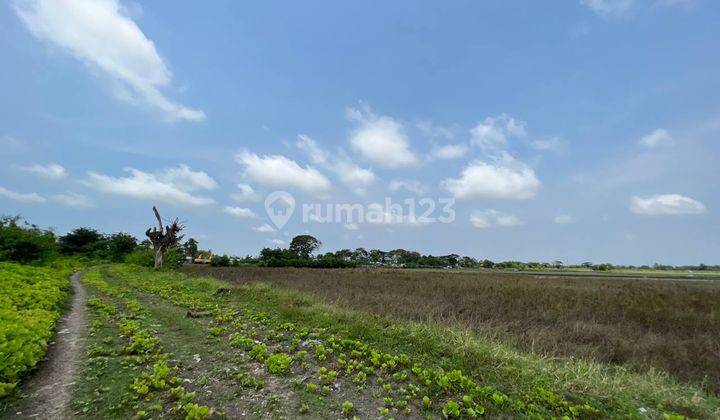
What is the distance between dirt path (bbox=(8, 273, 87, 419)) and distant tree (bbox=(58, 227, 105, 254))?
50.0m

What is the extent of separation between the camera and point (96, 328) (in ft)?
26.3

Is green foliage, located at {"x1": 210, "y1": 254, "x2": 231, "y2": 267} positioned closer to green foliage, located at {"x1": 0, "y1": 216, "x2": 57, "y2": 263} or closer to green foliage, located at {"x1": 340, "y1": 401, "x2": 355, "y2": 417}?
green foliage, located at {"x1": 0, "y1": 216, "x2": 57, "y2": 263}

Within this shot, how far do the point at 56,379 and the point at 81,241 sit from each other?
56279 mm

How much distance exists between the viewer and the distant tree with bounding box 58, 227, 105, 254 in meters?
46.8

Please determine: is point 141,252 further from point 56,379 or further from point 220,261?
point 56,379

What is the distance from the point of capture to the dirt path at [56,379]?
14.0ft

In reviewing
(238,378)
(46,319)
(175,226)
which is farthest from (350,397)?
(175,226)

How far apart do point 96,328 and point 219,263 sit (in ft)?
175

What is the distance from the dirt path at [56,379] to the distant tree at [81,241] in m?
50.0

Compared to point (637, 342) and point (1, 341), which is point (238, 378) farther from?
point (637, 342)

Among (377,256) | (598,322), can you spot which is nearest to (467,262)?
(377,256)

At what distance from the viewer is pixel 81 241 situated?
4897 cm

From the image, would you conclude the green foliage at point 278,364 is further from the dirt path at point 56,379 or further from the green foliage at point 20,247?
the green foliage at point 20,247

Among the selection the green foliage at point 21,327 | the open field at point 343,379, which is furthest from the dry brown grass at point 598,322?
the green foliage at point 21,327
